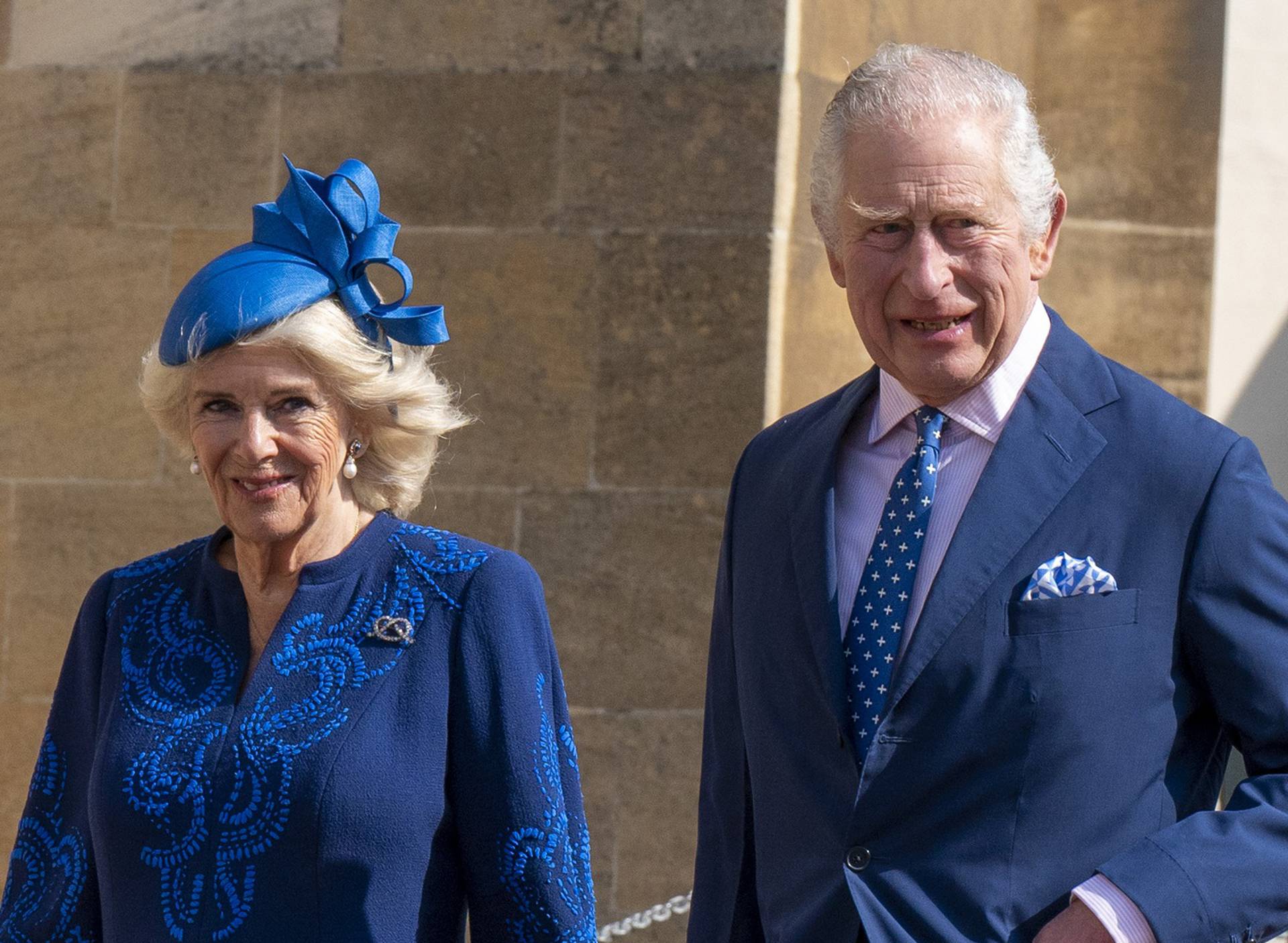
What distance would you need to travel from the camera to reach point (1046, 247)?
236 cm

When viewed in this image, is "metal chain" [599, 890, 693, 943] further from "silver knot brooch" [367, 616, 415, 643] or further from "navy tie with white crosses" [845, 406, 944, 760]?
"navy tie with white crosses" [845, 406, 944, 760]

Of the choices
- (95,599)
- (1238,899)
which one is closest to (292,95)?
(95,599)

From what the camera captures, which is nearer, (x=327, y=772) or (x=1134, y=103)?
(x=327, y=772)

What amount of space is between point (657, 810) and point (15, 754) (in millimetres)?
1720

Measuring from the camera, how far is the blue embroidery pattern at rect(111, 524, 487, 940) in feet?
7.93

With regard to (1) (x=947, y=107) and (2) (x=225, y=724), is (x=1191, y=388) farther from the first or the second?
(2) (x=225, y=724)

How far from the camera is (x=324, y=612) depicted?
2.60m

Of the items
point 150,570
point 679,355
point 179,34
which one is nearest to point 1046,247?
point 150,570

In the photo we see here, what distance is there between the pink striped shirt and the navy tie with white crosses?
0.01 metres

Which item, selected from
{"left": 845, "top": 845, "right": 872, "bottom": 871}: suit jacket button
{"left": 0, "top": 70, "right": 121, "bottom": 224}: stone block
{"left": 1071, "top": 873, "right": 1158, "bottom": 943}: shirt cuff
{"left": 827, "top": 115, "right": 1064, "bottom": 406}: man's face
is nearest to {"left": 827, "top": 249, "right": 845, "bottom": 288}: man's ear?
{"left": 827, "top": 115, "right": 1064, "bottom": 406}: man's face

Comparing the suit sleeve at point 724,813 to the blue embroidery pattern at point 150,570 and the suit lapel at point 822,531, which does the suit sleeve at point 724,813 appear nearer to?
the suit lapel at point 822,531

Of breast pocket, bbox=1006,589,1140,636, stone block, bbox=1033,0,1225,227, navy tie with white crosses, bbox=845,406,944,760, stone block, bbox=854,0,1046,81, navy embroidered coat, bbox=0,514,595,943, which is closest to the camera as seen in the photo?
breast pocket, bbox=1006,589,1140,636

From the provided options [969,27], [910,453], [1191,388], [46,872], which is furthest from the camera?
[1191,388]

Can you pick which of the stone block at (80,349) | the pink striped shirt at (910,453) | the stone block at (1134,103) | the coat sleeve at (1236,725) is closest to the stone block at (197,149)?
the stone block at (80,349)
